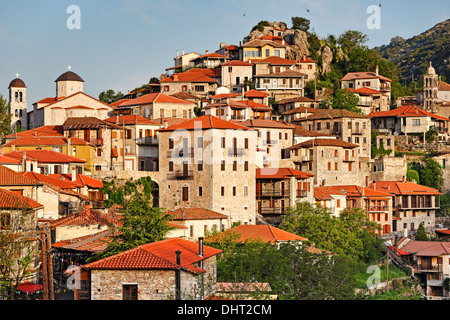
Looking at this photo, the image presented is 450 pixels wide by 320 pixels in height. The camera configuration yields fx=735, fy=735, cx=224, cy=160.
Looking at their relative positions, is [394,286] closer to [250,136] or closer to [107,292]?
[250,136]

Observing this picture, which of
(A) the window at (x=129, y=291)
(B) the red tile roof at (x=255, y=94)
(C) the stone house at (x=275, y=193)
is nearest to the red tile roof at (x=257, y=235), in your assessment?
(C) the stone house at (x=275, y=193)

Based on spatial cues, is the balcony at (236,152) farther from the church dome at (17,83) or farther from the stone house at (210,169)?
the church dome at (17,83)

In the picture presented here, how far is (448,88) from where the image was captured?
10512cm

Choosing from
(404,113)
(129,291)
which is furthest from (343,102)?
(129,291)

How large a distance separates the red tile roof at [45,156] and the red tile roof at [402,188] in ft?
93.6

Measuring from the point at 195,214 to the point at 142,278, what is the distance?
867 inches

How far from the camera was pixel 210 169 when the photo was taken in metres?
49.7

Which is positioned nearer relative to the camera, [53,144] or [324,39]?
[53,144]

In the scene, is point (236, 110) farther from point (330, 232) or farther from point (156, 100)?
point (330, 232)

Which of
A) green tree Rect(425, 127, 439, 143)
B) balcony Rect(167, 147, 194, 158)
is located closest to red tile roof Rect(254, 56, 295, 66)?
green tree Rect(425, 127, 439, 143)

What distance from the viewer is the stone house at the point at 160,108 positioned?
2685 inches

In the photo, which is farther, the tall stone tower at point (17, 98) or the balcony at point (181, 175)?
the tall stone tower at point (17, 98)
